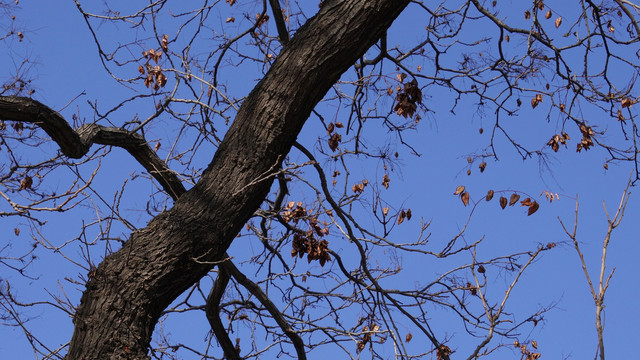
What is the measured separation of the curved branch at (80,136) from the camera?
143 inches

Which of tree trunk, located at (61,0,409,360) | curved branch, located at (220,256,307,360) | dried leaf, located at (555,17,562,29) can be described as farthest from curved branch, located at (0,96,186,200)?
dried leaf, located at (555,17,562,29)

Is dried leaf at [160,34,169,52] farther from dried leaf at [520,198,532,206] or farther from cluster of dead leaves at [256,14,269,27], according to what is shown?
dried leaf at [520,198,532,206]

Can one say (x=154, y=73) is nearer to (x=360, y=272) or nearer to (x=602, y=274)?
(x=360, y=272)

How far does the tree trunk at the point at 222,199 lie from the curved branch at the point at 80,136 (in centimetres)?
59

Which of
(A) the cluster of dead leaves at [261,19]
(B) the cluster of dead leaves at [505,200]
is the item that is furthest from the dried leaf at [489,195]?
(A) the cluster of dead leaves at [261,19]

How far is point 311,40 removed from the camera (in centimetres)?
356

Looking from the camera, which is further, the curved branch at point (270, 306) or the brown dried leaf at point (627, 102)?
the brown dried leaf at point (627, 102)

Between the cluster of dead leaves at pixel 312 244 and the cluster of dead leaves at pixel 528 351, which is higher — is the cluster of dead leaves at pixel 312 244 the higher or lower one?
the higher one

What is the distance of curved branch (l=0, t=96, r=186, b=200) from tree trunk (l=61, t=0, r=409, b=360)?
23.2 inches

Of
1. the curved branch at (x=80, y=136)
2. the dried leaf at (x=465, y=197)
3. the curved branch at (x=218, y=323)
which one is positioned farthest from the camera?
the curved branch at (x=218, y=323)

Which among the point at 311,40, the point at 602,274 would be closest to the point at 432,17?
the point at 311,40

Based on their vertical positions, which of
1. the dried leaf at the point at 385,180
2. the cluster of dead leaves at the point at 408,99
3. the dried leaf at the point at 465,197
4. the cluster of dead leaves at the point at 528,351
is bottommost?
the cluster of dead leaves at the point at 528,351

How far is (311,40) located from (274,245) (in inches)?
77.5

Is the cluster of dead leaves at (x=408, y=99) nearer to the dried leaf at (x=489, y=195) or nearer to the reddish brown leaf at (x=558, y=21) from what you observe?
the dried leaf at (x=489, y=195)
